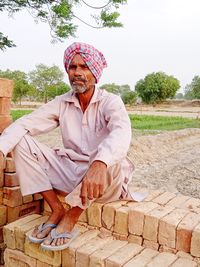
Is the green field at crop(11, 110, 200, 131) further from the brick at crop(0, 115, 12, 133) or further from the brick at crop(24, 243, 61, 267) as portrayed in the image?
the brick at crop(24, 243, 61, 267)

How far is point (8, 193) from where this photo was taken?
2666 mm

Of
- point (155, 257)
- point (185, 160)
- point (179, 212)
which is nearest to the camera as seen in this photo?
point (155, 257)

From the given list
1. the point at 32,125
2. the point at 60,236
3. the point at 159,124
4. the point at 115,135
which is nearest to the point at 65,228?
the point at 60,236

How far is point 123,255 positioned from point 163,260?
0.24 meters

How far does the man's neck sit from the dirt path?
2.27m

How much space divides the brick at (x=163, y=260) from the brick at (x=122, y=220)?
305 mm

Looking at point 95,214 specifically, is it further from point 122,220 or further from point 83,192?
point 83,192

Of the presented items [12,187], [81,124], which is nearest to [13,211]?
[12,187]

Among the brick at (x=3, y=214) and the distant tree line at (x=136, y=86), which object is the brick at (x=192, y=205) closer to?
the brick at (x=3, y=214)

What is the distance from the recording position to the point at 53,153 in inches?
88.9

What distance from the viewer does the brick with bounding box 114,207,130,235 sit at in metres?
2.09

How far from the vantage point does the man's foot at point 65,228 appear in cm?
192

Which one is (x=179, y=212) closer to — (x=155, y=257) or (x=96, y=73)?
(x=155, y=257)

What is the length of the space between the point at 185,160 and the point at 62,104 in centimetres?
470
